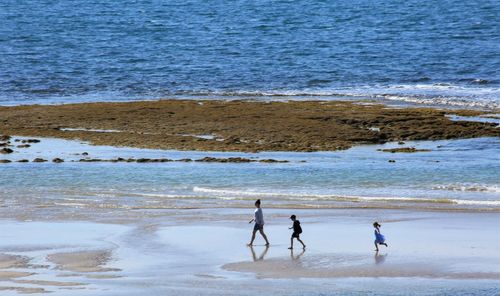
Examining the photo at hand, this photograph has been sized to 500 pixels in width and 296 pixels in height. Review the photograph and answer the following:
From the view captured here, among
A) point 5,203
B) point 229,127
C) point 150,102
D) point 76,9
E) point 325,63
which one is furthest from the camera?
point 76,9

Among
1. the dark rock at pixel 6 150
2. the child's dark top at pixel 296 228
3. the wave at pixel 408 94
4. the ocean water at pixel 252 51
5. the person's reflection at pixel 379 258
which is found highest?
the ocean water at pixel 252 51

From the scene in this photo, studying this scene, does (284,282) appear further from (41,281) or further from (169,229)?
(169,229)

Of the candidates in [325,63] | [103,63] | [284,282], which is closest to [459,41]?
[325,63]

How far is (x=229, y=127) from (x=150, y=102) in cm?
910

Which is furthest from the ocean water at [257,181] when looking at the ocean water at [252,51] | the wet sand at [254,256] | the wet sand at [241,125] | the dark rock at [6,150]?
the ocean water at [252,51]

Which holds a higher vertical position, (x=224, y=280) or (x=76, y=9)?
(x=76, y=9)

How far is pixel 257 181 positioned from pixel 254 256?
11.6 meters

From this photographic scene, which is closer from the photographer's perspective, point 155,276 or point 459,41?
point 155,276

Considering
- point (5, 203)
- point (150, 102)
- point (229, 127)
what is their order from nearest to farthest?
point (5, 203)
point (229, 127)
point (150, 102)

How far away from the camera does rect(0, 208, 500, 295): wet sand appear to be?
73.9 ft

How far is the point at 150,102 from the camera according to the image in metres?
54.7

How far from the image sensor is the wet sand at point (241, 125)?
43969 millimetres

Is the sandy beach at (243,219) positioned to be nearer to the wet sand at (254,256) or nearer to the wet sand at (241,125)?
the wet sand at (254,256)

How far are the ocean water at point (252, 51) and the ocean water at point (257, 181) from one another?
1452cm
